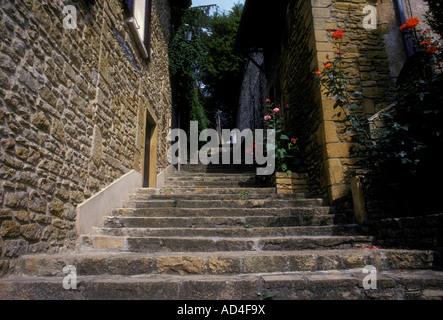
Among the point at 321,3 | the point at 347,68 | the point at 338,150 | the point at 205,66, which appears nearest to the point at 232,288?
the point at 338,150

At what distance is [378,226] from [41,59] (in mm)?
3656

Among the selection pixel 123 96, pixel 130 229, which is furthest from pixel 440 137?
pixel 123 96

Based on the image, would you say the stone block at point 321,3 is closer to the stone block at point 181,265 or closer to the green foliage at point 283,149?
the green foliage at point 283,149

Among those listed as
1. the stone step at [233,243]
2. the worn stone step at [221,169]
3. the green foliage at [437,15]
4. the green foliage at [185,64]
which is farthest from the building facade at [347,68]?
the green foliage at [185,64]

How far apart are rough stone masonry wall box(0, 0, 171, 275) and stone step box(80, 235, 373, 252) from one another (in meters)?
0.68

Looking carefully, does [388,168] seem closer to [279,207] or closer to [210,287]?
[279,207]

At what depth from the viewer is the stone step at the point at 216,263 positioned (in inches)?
93.0

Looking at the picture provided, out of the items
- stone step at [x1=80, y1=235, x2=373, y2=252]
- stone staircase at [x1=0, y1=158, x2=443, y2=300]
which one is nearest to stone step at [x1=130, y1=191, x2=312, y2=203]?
stone staircase at [x1=0, y1=158, x2=443, y2=300]

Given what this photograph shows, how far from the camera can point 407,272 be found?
93.4 inches

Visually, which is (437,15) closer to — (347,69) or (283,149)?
(347,69)

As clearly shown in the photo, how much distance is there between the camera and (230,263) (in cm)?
241

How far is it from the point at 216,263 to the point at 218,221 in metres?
1.14

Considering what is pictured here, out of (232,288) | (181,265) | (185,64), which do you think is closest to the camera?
(232,288)

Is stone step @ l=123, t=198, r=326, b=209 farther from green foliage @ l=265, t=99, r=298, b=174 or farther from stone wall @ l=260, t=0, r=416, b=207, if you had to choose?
green foliage @ l=265, t=99, r=298, b=174
